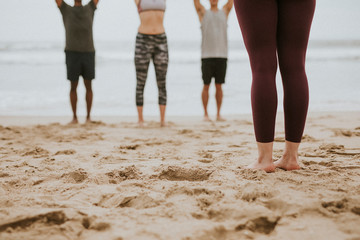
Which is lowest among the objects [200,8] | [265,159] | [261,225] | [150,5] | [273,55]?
[261,225]

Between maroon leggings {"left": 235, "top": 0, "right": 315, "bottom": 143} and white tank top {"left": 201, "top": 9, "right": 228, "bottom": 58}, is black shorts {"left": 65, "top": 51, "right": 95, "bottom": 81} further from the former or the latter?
maroon leggings {"left": 235, "top": 0, "right": 315, "bottom": 143}

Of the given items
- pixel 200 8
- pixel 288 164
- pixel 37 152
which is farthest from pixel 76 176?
pixel 200 8

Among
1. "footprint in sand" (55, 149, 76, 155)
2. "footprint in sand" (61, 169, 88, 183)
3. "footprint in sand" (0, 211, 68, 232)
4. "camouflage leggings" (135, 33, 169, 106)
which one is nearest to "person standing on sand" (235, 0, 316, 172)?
"footprint in sand" (61, 169, 88, 183)

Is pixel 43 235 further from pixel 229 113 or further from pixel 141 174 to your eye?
pixel 229 113

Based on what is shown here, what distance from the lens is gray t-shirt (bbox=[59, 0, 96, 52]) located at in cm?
441

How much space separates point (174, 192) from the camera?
1.55 m

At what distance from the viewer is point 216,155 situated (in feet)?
7.89

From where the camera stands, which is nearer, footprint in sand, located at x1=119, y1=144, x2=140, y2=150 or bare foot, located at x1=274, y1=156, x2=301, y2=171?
bare foot, located at x1=274, y1=156, x2=301, y2=171

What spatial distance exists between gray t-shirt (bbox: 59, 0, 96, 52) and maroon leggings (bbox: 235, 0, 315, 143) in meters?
3.14

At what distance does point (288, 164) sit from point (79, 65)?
3.40 m

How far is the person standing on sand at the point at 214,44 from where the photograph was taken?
4816 millimetres

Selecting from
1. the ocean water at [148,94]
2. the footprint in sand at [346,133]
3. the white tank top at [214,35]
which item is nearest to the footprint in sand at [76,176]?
the footprint in sand at [346,133]

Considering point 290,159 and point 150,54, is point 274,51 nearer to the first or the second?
point 290,159

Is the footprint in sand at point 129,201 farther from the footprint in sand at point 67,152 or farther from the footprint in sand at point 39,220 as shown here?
the footprint in sand at point 67,152
